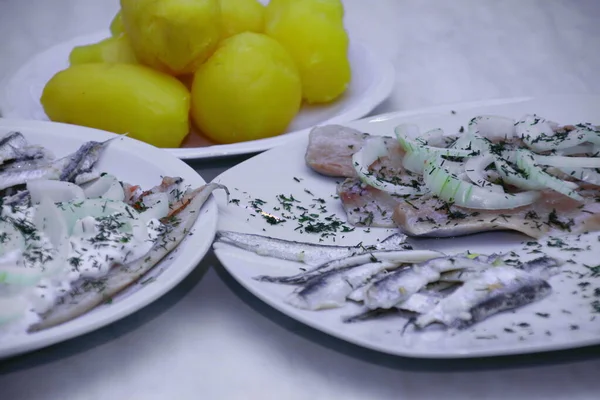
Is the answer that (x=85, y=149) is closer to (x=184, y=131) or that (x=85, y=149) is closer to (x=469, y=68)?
(x=184, y=131)

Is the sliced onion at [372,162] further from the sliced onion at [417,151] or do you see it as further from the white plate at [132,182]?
the white plate at [132,182]

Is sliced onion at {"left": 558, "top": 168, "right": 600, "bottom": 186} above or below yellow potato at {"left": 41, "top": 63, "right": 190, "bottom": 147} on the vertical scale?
below

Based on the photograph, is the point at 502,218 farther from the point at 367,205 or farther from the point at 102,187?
the point at 102,187

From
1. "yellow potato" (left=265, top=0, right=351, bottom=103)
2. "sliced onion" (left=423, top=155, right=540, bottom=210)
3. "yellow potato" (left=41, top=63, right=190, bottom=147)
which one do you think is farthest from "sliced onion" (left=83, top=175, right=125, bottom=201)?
"yellow potato" (left=265, top=0, right=351, bottom=103)

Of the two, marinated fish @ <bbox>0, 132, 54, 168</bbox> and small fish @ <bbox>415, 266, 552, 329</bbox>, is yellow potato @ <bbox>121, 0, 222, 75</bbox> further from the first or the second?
small fish @ <bbox>415, 266, 552, 329</bbox>

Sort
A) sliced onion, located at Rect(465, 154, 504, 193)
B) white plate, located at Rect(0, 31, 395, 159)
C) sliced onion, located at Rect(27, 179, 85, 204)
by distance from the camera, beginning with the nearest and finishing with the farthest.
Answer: sliced onion, located at Rect(27, 179, 85, 204) → sliced onion, located at Rect(465, 154, 504, 193) → white plate, located at Rect(0, 31, 395, 159)

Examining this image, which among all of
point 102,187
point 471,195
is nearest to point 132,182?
point 102,187

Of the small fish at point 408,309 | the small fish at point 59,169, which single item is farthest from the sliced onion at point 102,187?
the small fish at point 408,309
